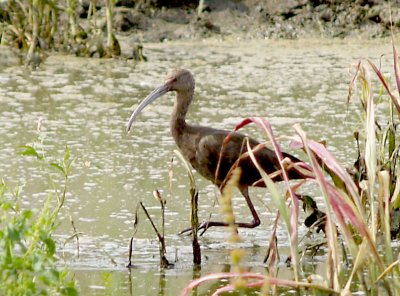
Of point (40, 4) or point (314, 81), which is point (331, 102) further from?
point (40, 4)

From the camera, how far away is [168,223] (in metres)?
5.89

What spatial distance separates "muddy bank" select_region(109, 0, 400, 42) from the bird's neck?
5668 millimetres

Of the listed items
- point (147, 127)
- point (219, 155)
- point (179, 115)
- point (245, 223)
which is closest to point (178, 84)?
point (179, 115)

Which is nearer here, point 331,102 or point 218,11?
point 331,102

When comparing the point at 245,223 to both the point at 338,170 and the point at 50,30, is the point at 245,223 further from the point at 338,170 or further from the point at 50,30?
the point at 50,30

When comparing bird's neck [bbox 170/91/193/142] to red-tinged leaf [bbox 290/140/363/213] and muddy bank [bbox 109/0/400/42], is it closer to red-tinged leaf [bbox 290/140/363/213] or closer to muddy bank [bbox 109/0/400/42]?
red-tinged leaf [bbox 290/140/363/213]

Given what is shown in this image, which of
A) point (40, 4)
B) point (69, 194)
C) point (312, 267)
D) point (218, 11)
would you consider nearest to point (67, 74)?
point (40, 4)

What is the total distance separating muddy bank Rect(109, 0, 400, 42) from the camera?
12.4 meters

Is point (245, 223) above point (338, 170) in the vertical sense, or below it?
below

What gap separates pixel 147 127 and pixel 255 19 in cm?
488

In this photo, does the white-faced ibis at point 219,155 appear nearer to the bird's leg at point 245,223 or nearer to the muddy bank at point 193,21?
the bird's leg at point 245,223

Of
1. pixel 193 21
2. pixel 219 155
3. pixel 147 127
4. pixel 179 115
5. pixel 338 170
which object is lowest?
pixel 147 127

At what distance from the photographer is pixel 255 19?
1273 centimetres

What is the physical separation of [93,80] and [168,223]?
4.19 metres
